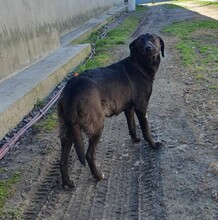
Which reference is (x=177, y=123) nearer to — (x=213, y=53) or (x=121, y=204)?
(x=121, y=204)

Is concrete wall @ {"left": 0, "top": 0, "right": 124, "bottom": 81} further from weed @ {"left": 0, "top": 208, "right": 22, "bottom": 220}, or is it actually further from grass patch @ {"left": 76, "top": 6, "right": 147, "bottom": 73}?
weed @ {"left": 0, "top": 208, "right": 22, "bottom": 220}

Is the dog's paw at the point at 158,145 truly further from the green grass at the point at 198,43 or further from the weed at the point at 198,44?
the green grass at the point at 198,43

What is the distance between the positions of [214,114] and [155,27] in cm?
1108

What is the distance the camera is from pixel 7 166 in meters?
4.30

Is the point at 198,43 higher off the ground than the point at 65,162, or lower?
lower

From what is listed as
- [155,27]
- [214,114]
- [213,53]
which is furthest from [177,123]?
[155,27]

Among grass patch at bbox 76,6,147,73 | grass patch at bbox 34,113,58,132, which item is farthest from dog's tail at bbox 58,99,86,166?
grass patch at bbox 76,6,147,73

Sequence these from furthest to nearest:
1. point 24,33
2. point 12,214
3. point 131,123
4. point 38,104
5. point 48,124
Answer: point 24,33
point 38,104
point 48,124
point 131,123
point 12,214

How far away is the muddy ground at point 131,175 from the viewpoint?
11.1 feet

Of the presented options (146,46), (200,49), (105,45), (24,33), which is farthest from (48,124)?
(105,45)

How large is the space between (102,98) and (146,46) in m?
0.89

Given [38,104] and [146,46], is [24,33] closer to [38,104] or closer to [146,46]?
[38,104]

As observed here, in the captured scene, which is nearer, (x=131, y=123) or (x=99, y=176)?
(x=99, y=176)

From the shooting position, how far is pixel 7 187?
3807 mm
